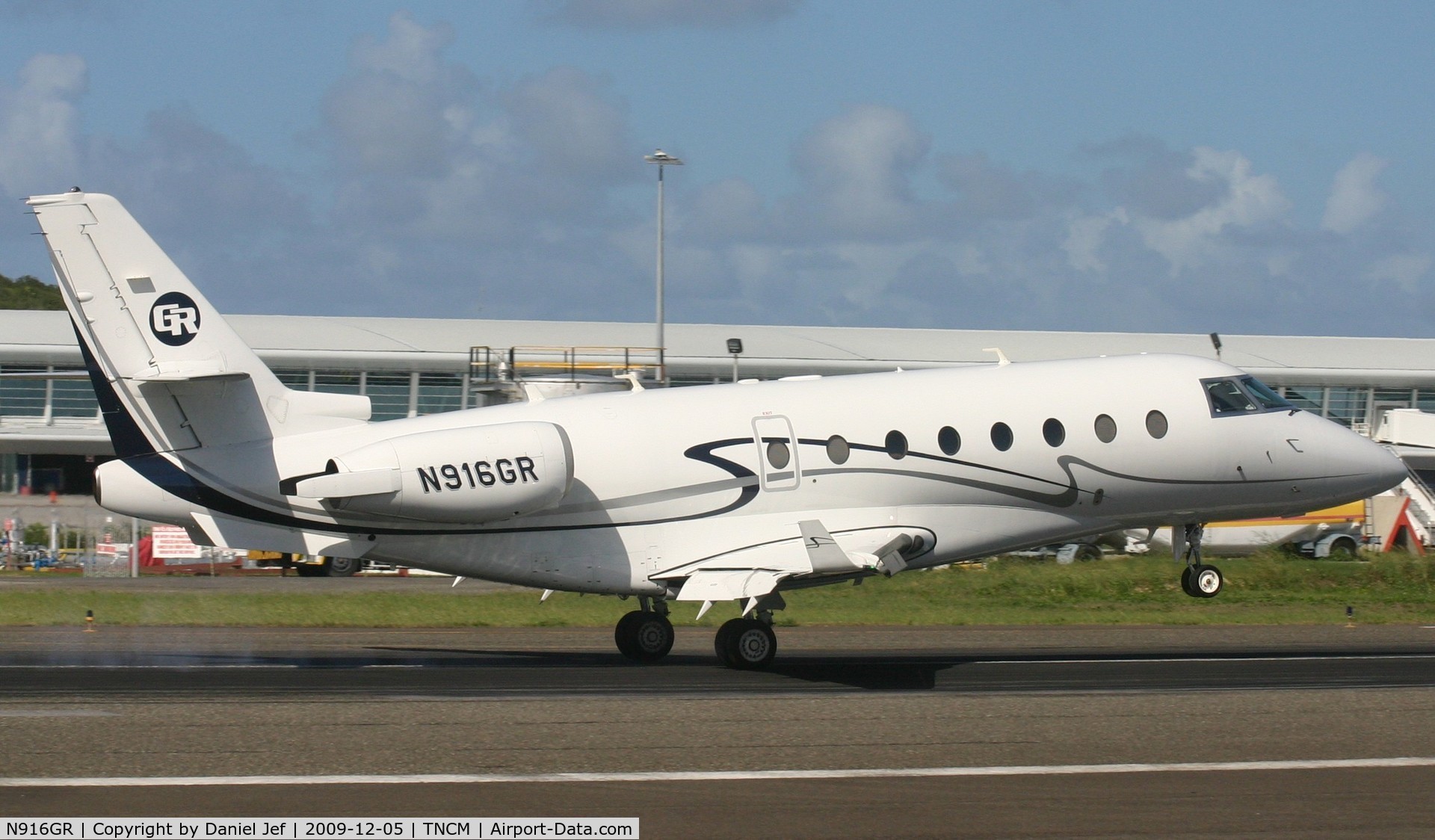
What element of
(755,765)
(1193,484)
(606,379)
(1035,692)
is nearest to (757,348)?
(606,379)

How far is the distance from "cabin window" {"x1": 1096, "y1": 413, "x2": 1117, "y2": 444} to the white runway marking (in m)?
8.27

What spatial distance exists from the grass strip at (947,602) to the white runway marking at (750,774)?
14768 mm

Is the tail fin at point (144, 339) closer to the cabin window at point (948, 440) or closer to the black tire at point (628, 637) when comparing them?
the black tire at point (628, 637)

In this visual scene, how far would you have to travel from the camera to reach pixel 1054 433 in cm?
2030

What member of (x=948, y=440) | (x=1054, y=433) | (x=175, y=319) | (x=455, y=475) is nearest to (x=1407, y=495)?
(x=1054, y=433)

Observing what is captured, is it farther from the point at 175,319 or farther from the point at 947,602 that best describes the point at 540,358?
the point at 175,319

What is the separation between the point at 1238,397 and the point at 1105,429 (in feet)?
7.34

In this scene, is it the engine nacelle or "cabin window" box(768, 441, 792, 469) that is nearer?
the engine nacelle

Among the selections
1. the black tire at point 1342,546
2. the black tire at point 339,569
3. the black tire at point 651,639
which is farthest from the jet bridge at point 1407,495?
the black tire at point 651,639

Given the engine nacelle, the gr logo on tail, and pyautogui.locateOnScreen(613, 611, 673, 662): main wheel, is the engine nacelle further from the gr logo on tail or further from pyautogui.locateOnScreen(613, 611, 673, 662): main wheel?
pyautogui.locateOnScreen(613, 611, 673, 662): main wheel

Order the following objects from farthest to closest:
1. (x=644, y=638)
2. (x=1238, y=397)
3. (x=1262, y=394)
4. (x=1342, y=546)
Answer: (x=1342, y=546) → (x=1262, y=394) → (x=1238, y=397) → (x=644, y=638)

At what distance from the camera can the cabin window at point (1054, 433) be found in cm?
2028

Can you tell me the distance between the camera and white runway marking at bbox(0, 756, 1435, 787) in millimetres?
11031

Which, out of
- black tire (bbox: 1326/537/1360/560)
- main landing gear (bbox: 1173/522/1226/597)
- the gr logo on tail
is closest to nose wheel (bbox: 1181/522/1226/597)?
main landing gear (bbox: 1173/522/1226/597)
